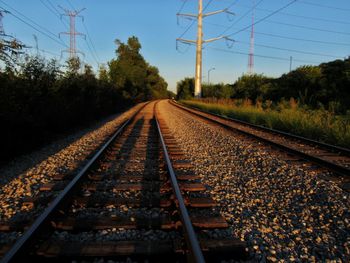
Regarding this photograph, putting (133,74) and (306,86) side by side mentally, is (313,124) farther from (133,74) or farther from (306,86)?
(133,74)

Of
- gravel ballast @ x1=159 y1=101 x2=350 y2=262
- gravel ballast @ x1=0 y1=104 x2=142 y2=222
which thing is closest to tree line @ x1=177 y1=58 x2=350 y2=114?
gravel ballast @ x1=159 y1=101 x2=350 y2=262

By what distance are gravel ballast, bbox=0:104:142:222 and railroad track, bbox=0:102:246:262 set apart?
0.27m

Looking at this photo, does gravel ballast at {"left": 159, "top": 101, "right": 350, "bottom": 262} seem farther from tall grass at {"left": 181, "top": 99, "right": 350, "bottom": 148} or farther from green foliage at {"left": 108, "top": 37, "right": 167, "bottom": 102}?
green foliage at {"left": 108, "top": 37, "right": 167, "bottom": 102}

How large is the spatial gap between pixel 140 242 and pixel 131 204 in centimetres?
110

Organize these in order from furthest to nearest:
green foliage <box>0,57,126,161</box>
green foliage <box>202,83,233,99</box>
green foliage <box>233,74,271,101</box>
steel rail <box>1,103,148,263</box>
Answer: green foliage <box>202,83,233,99</box> → green foliage <box>233,74,271,101</box> → green foliage <box>0,57,126,161</box> → steel rail <box>1,103,148,263</box>

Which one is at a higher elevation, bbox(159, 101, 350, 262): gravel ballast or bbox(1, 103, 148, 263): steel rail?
bbox(1, 103, 148, 263): steel rail

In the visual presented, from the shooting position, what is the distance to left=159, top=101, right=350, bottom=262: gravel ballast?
3.09 m

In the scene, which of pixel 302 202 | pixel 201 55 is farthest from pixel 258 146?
pixel 201 55

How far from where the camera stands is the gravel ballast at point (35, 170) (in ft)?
13.4

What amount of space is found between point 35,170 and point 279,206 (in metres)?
4.74

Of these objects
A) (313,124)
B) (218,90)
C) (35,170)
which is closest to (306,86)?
(218,90)

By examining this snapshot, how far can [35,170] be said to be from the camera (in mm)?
6102

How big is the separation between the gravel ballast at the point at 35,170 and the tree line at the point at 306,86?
1486 cm

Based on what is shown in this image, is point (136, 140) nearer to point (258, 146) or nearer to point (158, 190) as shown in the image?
point (258, 146)
